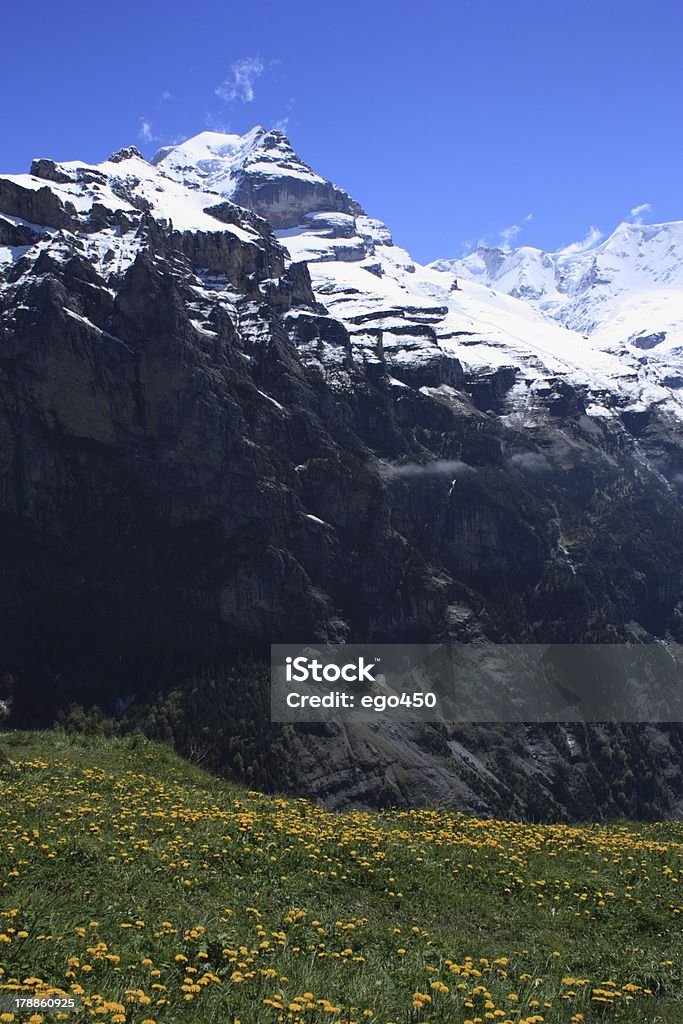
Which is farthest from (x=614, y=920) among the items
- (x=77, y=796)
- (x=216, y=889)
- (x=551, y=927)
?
(x=77, y=796)

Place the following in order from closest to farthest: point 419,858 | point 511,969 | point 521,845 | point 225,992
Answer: point 225,992, point 511,969, point 419,858, point 521,845

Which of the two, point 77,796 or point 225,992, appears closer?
point 225,992

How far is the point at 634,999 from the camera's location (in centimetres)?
1888

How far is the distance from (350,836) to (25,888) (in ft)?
31.4

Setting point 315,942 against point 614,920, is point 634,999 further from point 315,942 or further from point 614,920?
point 315,942

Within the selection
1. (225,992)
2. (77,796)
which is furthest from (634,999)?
(77,796)

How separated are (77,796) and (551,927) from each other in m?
15.7

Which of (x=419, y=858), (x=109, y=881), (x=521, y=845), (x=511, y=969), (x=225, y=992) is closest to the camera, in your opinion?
(x=225, y=992)

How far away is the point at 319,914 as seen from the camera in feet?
72.0

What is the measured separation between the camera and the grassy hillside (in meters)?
17.3

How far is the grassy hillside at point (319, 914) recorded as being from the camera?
681 inches

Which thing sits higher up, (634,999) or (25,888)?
(25,888)

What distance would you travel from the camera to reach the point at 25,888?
21234 millimetres

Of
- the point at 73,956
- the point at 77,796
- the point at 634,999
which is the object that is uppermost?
the point at 77,796
